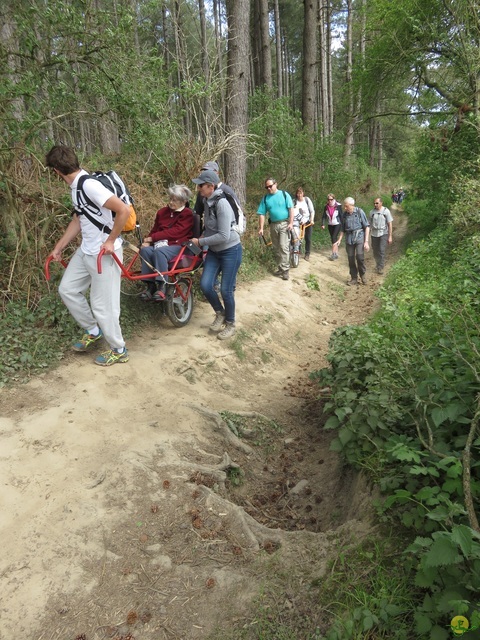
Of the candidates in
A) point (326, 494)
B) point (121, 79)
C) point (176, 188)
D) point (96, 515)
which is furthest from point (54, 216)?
point (326, 494)

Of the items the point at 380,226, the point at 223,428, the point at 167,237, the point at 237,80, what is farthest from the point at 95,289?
the point at 380,226

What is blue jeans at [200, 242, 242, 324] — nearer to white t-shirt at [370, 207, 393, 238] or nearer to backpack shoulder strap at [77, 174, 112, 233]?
backpack shoulder strap at [77, 174, 112, 233]

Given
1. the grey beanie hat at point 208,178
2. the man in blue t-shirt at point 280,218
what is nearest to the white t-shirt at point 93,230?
the grey beanie hat at point 208,178

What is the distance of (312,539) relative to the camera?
2.79 m

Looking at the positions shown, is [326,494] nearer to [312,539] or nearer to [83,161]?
[312,539]

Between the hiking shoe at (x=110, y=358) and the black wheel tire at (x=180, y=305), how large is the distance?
4.07ft

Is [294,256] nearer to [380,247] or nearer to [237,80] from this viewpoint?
[380,247]

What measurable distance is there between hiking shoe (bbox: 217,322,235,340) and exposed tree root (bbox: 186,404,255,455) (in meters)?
1.74

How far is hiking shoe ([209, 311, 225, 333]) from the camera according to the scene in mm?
6199

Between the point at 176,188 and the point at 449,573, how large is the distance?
5.22 m

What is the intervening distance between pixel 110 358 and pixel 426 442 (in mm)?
3442

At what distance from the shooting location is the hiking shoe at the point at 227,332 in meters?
6.09

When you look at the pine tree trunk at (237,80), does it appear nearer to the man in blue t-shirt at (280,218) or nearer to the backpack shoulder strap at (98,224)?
the man in blue t-shirt at (280,218)

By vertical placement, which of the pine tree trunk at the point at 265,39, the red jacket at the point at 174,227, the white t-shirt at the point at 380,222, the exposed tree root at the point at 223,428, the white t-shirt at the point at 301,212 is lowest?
the exposed tree root at the point at 223,428
